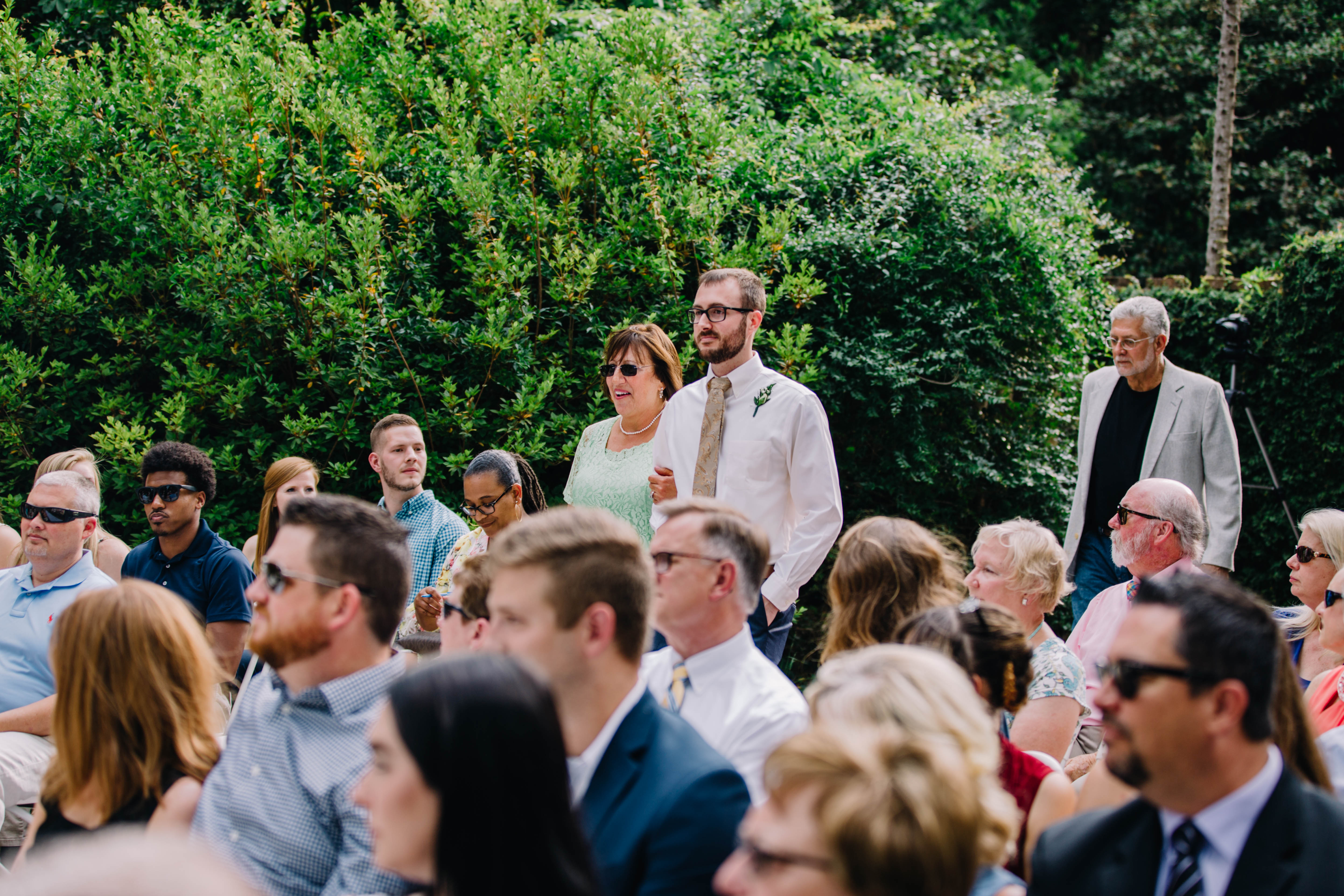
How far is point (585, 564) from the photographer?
2402 millimetres

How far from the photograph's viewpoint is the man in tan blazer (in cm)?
519

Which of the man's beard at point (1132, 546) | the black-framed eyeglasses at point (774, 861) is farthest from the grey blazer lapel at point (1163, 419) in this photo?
the black-framed eyeglasses at point (774, 861)

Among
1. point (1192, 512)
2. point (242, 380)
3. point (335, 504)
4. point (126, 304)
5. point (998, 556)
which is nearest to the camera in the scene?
point (335, 504)

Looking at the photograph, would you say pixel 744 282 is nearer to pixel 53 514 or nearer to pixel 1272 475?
pixel 53 514

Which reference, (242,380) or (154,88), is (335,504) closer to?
(242,380)

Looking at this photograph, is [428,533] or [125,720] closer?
[125,720]

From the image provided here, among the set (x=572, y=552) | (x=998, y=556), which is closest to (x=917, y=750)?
(x=572, y=552)

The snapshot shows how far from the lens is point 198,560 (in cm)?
470

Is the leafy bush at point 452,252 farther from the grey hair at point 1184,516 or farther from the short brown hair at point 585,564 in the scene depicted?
the short brown hair at point 585,564

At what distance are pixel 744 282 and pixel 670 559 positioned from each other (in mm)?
1955

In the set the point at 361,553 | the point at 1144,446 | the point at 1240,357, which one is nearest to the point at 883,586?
the point at 361,553

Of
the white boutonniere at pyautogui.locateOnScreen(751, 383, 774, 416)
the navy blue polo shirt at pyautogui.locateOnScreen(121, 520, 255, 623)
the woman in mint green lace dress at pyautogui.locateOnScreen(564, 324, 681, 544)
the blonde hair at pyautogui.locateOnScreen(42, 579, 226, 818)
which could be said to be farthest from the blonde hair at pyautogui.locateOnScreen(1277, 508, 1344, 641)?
the navy blue polo shirt at pyautogui.locateOnScreen(121, 520, 255, 623)

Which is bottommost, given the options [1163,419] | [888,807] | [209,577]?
[209,577]

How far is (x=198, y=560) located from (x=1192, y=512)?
4163 millimetres
